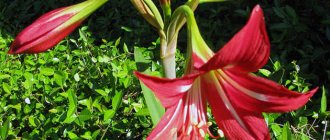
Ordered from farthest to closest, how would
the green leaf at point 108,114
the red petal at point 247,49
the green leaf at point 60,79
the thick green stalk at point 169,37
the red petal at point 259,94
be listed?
the green leaf at point 60,79, the green leaf at point 108,114, the thick green stalk at point 169,37, the red petal at point 259,94, the red petal at point 247,49

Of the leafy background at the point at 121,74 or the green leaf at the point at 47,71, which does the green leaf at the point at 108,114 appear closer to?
the leafy background at the point at 121,74

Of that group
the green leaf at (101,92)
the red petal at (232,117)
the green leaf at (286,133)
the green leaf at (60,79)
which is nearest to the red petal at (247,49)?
the red petal at (232,117)

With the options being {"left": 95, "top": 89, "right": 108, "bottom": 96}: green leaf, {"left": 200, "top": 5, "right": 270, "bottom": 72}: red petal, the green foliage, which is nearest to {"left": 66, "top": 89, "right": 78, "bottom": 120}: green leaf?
the green foliage

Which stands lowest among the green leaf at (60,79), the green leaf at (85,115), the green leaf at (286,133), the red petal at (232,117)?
the green leaf at (85,115)

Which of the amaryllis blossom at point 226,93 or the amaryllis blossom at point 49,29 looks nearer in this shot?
the amaryllis blossom at point 226,93

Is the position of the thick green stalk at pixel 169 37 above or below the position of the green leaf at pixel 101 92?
above

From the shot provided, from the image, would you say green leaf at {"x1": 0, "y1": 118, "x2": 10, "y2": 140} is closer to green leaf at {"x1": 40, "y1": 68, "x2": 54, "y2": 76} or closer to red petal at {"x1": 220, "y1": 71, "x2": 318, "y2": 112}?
green leaf at {"x1": 40, "y1": 68, "x2": 54, "y2": 76}
